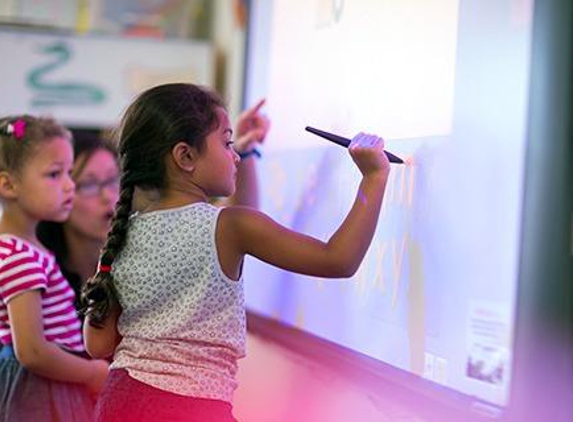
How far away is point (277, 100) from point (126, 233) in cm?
61

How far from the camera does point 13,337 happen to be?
4.62 ft

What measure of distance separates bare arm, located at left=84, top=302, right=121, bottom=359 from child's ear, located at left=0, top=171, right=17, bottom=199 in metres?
0.38

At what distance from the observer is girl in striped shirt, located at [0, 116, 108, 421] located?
4.63 ft

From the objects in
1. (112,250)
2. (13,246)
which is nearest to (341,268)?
(112,250)

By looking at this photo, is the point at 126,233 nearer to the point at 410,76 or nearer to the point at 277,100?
the point at 410,76

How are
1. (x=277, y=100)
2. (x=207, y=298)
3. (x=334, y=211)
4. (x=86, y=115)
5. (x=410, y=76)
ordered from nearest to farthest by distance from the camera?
1. (x=207, y=298)
2. (x=410, y=76)
3. (x=334, y=211)
4. (x=277, y=100)
5. (x=86, y=115)

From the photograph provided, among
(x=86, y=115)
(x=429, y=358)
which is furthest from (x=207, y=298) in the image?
(x=86, y=115)

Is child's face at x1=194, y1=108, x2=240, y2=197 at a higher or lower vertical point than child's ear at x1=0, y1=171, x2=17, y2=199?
higher

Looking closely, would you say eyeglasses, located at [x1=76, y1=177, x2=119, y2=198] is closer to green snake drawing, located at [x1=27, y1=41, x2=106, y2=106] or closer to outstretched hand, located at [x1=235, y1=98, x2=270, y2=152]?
outstretched hand, located at [x1=235, y1=98, x2=270, y2=152]

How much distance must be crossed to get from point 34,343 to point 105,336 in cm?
25

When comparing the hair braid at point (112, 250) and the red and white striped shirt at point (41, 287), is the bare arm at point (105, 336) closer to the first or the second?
the hair braid at point (112, 250)

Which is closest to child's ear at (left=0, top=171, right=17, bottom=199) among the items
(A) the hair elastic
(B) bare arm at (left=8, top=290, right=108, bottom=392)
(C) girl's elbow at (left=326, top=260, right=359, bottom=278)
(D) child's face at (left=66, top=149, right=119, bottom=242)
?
(B) bare arm at (left=8, top=290, right=108, bottom=392)

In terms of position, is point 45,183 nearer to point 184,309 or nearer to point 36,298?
point 36,298

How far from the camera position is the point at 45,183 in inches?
59.7
